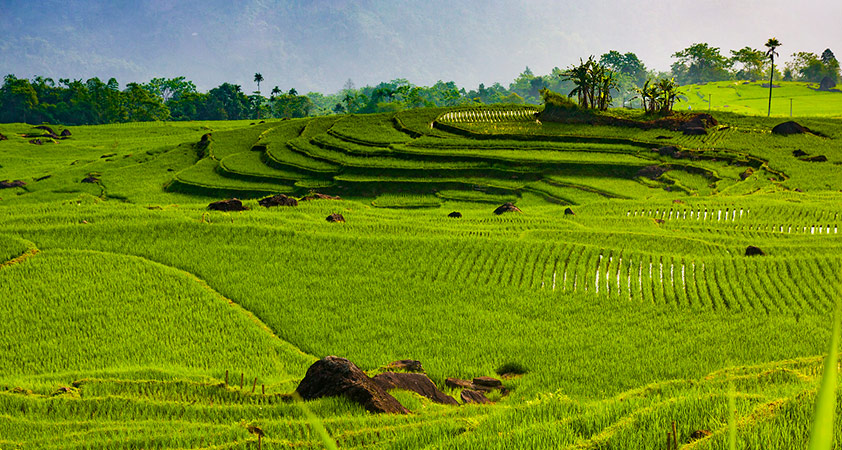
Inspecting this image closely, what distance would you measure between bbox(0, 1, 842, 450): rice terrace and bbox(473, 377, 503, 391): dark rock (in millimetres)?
38

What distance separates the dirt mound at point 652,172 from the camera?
36.4 metres

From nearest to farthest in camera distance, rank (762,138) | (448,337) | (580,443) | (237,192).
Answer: (580,443), (448,337), (237,192), (762,138)

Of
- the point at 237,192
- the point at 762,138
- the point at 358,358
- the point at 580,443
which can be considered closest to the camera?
the point at 580,443

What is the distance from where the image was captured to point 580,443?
13.7 feet

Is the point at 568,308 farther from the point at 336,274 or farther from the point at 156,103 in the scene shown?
the point at 156,103

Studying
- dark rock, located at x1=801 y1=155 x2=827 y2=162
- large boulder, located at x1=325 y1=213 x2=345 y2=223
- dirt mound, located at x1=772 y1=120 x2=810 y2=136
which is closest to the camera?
large boulder, located at x1=325 y1=213 x2=345 y2=223

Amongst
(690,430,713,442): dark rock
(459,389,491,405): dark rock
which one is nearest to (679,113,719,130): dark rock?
(459,389,491,405): dark rock

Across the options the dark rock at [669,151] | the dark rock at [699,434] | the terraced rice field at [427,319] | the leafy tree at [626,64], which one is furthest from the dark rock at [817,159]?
the leafy tree at [626,64]

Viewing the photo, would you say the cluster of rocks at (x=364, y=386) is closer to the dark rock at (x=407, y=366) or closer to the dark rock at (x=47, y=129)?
the dark rock at (x=407, y=366)

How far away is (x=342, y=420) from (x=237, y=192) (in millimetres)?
33000

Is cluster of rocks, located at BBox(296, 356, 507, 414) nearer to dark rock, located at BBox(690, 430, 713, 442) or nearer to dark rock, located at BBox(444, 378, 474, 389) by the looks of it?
dark rock, located at BBox(444, 378, 474, 389)

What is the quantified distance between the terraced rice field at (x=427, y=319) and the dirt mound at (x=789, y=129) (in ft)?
46.9

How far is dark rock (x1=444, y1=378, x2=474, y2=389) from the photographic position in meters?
9.32

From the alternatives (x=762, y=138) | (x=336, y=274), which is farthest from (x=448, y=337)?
(x=762, y=138)
